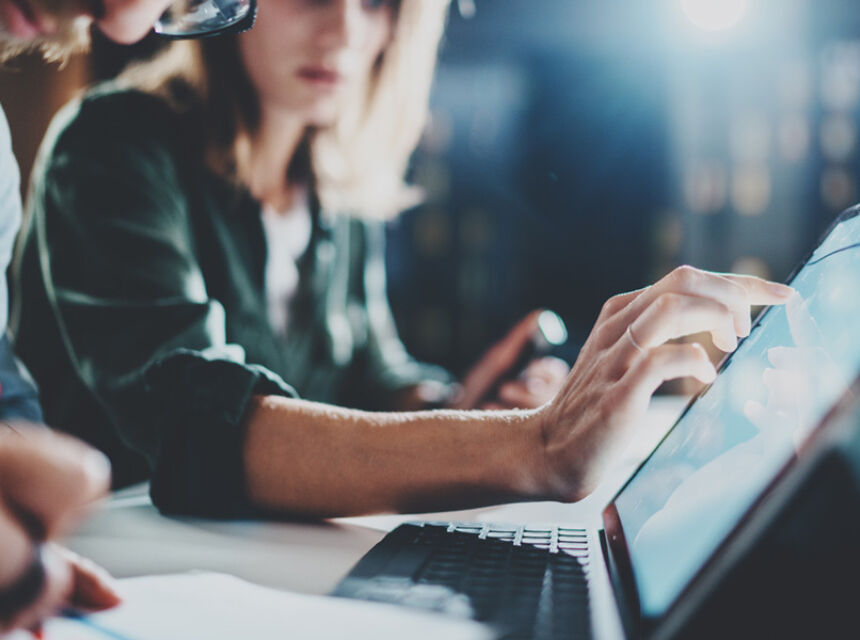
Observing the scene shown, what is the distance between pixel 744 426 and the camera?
52cm

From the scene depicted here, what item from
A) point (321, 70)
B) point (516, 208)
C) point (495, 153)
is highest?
point (321, 70)

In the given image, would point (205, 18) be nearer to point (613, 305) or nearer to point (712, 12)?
point (613, 305)

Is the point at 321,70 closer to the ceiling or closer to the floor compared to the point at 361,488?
closer to the ceiling

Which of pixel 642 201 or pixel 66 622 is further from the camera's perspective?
pixel 642 201

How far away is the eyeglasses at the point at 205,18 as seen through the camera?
66cm

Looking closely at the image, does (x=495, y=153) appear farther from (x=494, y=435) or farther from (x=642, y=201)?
(x=494, y=435)

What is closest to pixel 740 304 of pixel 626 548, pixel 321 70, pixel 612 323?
pixel 612 323

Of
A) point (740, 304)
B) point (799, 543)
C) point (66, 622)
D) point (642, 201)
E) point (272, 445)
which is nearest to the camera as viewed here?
point (799, 543)

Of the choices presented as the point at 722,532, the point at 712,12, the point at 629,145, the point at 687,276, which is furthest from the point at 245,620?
the point at 629,145

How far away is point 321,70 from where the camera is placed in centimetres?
103

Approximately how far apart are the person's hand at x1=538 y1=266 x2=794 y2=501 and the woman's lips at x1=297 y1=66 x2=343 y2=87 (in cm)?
59

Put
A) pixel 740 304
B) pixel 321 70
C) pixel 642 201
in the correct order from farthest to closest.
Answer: pixel 642 201
pixel 321 70
pixel 740 304

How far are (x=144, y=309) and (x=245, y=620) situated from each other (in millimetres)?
414

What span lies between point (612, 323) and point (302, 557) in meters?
0.32
